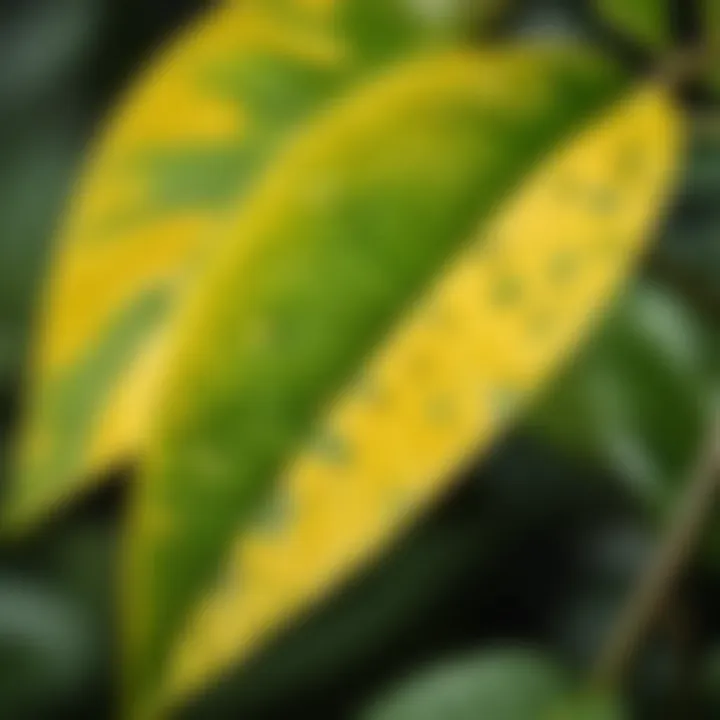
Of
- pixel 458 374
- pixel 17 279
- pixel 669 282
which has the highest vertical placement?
pixel 17 279

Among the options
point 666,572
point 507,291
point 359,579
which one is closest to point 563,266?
point 507,291

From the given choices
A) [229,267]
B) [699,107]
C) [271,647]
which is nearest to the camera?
[229,267]

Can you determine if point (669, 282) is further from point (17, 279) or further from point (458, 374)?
point (17, 279)

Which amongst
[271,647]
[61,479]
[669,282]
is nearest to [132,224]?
[61,479]

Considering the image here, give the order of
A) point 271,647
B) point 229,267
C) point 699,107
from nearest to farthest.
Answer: point 229,267 < point 699,107 < point 271,647

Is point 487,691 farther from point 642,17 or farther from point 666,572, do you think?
point 642,17

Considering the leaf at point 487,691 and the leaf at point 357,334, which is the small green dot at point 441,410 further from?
the leaf at point 487,691

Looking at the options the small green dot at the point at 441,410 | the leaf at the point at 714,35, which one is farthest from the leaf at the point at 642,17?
the small green dot at the point at 441,410
